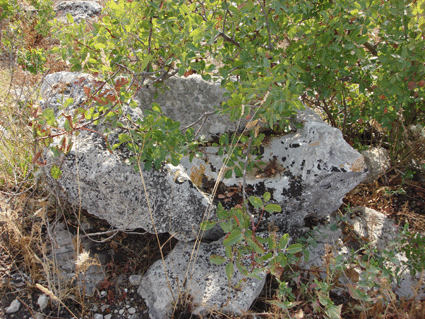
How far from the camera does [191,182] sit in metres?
2.37

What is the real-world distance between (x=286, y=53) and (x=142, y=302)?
2266 mm

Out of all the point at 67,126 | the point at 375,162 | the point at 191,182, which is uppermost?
the point at 67,126

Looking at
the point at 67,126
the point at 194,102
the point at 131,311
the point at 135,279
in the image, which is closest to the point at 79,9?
the point at 194,102

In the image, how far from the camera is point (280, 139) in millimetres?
2795

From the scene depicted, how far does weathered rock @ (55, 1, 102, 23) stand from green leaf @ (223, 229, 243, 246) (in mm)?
6134

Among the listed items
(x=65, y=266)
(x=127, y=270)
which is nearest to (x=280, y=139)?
(x=127, y=270)

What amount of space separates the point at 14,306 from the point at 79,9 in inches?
241

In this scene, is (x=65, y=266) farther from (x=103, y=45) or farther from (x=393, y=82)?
(x=393, y=82)

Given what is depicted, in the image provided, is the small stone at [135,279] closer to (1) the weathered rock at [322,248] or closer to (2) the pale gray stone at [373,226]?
(1) the weathered rock at [322,248]

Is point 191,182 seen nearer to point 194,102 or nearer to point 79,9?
point 194,102

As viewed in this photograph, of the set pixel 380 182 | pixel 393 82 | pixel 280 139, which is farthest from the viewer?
pixel 380 182

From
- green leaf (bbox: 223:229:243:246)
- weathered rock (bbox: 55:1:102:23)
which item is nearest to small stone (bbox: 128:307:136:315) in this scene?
green leaf (bbox: 223:229:243:246)

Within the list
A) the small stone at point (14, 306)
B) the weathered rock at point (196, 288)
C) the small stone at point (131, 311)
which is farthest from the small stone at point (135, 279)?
the small stone at point (14, 306)

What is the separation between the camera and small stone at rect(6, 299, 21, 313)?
198cm
